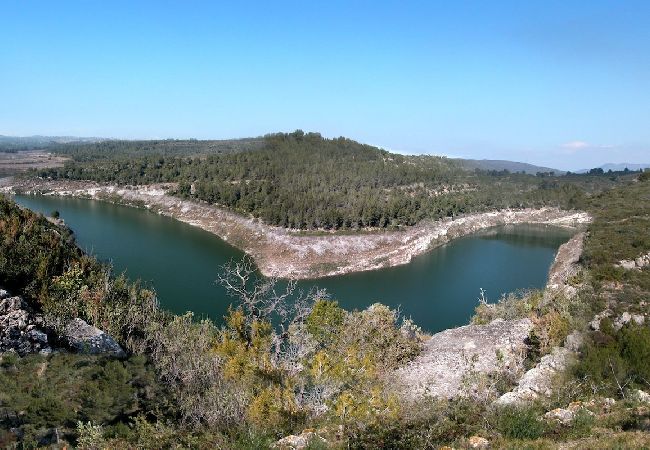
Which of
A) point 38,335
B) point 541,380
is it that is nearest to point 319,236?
point 38,335

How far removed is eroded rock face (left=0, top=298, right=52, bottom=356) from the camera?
1742 centimetres

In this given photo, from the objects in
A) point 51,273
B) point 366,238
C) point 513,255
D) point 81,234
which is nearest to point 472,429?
point 51,273

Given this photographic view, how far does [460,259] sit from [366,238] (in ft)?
44.0

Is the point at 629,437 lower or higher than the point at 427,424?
higher

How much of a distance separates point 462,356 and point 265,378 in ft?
41.2

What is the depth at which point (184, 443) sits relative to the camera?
10.9m

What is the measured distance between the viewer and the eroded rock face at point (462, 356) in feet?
68.6

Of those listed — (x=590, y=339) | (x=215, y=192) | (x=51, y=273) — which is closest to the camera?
(x=590, y=339)

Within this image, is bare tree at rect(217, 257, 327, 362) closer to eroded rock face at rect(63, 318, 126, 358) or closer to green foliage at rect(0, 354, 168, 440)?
green foliage at rect(0, 354, 168, 440)

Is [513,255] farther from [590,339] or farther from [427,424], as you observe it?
[427,424]

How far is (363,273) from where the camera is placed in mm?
54531

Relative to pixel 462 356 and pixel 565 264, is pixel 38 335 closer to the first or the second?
pixel 462 356

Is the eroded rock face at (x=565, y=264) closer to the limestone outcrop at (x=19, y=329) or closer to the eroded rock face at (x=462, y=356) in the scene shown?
the eroded rock face at (x=462, y=356)

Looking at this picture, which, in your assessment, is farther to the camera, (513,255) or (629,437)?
(513,255)
